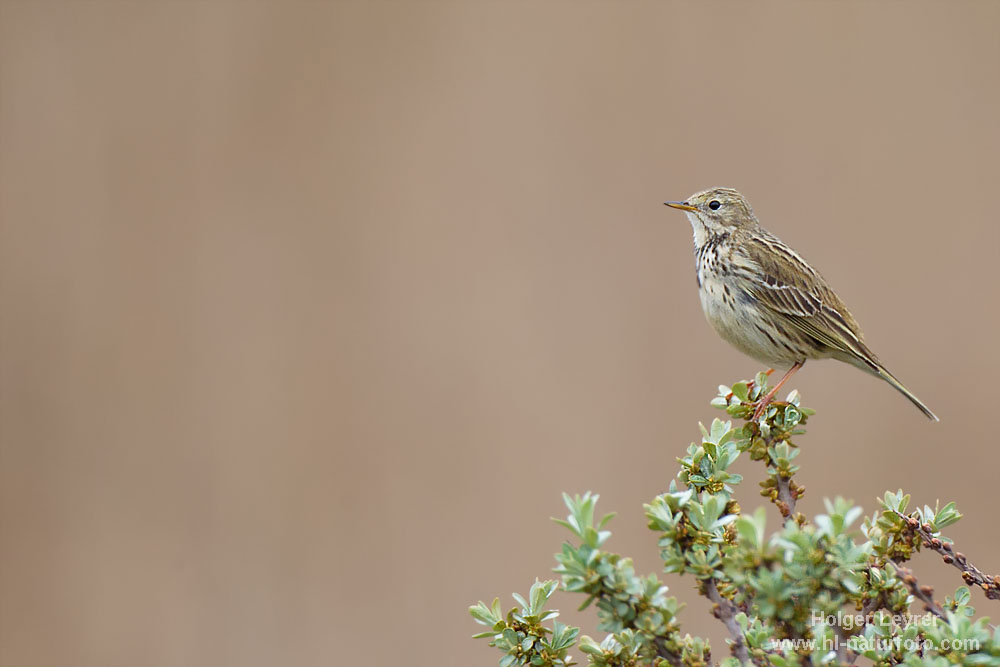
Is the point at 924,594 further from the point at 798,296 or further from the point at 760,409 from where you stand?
the point at 798,296

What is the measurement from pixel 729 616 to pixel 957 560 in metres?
0.38

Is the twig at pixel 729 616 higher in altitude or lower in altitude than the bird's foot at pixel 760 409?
lower

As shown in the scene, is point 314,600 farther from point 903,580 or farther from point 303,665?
point 903,580

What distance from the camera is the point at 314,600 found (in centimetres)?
461

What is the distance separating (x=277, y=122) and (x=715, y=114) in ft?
7.83

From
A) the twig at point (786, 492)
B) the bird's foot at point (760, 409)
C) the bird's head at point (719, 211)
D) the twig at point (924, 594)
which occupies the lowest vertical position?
the twig at point (924, 594)

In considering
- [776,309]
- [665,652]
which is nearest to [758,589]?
[665,652]

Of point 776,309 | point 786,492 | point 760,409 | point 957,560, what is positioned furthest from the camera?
point 776,309

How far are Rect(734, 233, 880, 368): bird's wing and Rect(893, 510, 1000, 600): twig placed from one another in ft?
4.26

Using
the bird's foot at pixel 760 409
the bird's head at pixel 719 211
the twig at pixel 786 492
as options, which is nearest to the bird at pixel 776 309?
the bird's head at pixel 719 211

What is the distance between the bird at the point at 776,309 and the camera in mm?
2652

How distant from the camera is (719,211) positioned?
3084 millimetres

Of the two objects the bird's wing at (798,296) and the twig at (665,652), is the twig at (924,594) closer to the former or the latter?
the twig at (665,652)

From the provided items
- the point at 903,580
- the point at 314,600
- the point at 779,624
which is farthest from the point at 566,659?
the point at 314,600
